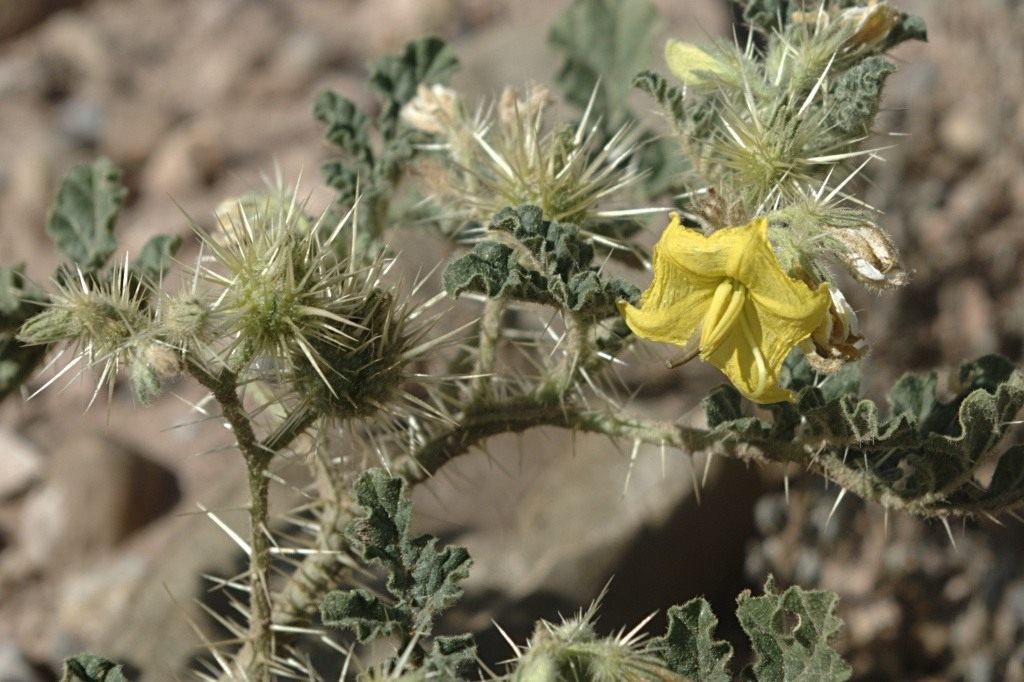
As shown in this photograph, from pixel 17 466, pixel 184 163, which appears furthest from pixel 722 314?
pixel 184 163

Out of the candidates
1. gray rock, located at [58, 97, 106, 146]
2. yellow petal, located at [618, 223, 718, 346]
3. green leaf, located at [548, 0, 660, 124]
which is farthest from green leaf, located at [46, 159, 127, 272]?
gray rock, located at [58, 97, 106, 146]

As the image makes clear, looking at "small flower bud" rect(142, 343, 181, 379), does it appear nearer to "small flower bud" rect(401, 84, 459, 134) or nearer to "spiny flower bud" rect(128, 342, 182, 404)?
"spiny flower bud" rect(128, 342, 182, 404)

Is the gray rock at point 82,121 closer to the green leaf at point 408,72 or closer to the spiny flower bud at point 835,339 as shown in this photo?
the green leaf at point 408,72

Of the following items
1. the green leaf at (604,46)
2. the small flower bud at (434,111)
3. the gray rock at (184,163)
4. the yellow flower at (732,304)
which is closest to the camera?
the yellow flower at (732,304)

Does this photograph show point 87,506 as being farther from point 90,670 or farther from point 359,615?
point 359,615

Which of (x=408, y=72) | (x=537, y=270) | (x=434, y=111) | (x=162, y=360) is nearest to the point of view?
(x=162, y=360)

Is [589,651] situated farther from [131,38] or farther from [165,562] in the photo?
[131,38]

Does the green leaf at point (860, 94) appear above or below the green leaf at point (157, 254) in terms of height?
below

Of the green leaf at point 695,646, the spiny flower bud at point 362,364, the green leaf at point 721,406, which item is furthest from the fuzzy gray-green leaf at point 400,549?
the green leaf at point 721,406
